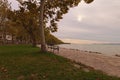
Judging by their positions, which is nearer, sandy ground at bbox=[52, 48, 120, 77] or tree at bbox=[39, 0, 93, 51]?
sandy ground at bbox=[52, 48, 120, 77]

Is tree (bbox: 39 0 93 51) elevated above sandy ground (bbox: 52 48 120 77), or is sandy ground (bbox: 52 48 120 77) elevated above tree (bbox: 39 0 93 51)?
tree (bbox: 39 0 93 51)

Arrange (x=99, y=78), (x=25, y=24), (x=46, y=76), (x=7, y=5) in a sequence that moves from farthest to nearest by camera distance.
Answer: (x=7, y=5), (x=25, y=24), (x=46, y=76), (x=99, y=78)

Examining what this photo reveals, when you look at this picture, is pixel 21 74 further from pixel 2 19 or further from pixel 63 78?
pixel 2 19

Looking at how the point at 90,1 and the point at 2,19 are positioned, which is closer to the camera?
the point at 90,1

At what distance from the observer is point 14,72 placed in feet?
57.5

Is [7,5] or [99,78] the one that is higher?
[7,5]

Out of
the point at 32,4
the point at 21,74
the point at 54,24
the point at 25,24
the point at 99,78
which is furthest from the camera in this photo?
the point at 25,24

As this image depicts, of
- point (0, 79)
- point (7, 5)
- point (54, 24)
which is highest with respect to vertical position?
point (7, 5)

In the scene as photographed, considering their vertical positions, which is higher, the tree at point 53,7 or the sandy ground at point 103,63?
the tree at point 53,7

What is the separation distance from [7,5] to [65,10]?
42303 mm

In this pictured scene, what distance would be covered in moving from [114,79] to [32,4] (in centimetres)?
2501

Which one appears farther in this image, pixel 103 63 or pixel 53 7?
pixel 53 7

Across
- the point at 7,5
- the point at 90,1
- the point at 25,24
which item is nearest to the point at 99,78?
the point at 90,1

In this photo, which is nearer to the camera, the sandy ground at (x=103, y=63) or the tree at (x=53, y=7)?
the sandy ground at (x=103, y=63)
